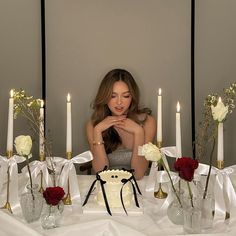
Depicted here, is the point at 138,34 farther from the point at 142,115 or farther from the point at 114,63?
the point at 142,115

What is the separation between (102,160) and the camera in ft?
6.38

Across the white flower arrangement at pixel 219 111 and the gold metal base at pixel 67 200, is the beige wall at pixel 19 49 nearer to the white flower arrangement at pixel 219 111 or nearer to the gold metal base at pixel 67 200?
the gold metal base at pixel 67 200

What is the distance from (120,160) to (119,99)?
1.03 feet

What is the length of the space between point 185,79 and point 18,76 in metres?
0.97

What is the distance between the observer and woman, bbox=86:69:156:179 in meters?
1.96

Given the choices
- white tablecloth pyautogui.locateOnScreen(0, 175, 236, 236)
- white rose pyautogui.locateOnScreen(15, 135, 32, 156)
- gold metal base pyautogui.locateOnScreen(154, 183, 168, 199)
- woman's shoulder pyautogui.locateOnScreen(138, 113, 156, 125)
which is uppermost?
woman's shoulder pyautogui.locateOnScreen(138, 113, 156, 125)

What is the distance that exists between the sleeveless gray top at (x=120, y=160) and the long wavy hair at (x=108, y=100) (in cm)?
7

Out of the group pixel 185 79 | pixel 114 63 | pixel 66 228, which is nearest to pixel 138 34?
pixel 114 63

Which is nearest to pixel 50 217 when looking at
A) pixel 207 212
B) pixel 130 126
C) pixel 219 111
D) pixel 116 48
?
pixel 207 212

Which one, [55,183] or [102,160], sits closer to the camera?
[55,183]

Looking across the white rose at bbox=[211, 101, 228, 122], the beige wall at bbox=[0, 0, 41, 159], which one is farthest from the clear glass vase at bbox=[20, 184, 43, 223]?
the beige wall at bbox=[0, 0, 41, 159]

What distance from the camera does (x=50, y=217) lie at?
1.22 meters

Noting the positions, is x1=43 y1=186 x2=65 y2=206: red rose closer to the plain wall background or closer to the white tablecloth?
the white tablecloth

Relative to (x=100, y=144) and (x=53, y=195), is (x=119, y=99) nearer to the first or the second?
(x=100, y=144)
